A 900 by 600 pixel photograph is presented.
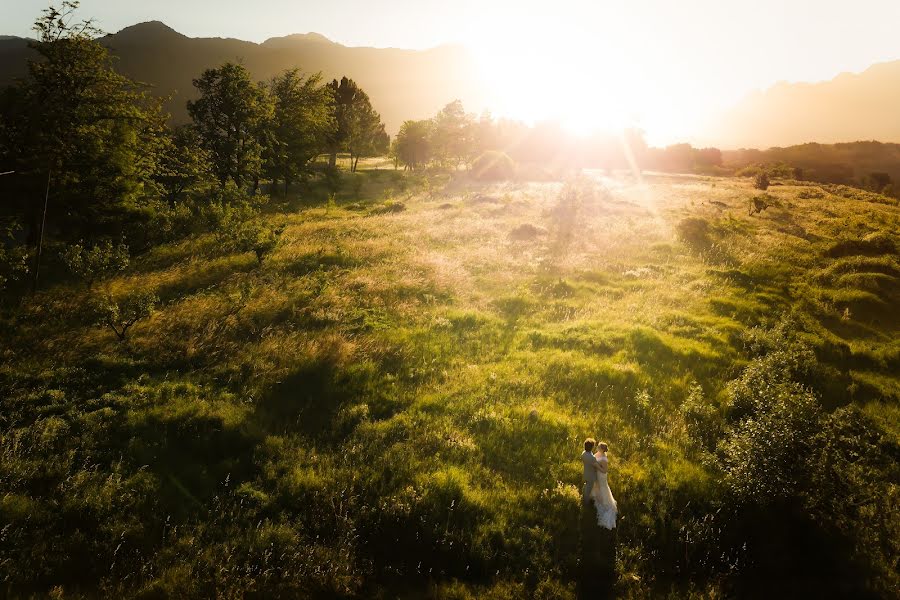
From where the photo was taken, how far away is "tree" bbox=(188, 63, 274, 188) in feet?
131

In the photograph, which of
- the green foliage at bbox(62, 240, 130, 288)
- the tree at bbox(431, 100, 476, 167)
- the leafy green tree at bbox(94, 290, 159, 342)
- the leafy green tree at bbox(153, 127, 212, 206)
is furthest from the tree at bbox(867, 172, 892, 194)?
the green foliage at bbox(62, 240, 130, 288)

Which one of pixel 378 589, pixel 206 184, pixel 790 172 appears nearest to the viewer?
pixel 378 589

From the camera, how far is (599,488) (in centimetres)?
807

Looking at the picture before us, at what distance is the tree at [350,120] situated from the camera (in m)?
67.5

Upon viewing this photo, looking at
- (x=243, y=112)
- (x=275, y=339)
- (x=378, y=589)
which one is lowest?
A: (x=378, y=589)

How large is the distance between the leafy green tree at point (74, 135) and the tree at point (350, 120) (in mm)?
45781

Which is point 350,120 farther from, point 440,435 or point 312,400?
point 440,435

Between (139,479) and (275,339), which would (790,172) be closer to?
(275,339)

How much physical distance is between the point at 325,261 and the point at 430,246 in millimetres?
7342

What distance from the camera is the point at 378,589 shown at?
662 centimetres

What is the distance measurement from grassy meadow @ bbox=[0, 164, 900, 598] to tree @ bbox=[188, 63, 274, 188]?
23017 mm

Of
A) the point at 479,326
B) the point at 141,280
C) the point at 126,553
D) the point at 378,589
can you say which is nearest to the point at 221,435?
the point at 126,553

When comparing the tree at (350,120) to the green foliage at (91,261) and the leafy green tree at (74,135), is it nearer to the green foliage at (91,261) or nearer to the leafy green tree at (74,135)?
the leafy green tree at (74,135)

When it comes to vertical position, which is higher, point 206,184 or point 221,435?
point 206,184
